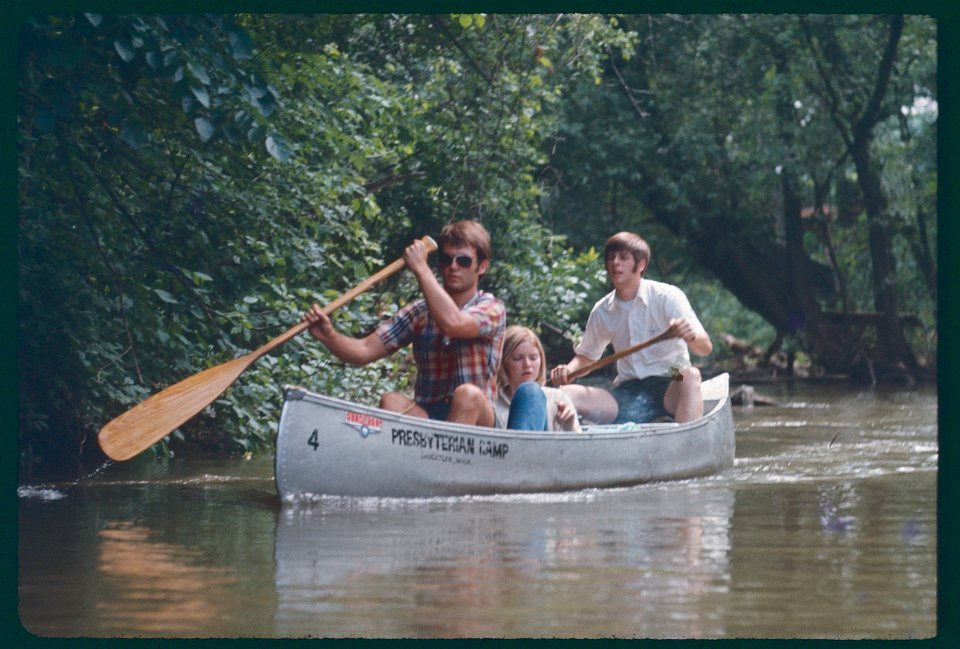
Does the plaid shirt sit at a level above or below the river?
above

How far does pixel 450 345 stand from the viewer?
6387 mm

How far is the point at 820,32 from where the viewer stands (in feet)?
A: 52.2

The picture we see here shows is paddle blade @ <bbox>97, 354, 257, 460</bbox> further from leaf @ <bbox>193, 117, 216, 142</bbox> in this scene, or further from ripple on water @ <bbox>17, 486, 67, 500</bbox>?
leaf @ <bbox>193, 117, 216, 142</bbox>

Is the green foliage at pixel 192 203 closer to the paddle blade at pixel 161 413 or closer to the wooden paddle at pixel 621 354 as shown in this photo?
the paddle blade at pixel 161 413

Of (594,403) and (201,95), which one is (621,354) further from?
(201,95)

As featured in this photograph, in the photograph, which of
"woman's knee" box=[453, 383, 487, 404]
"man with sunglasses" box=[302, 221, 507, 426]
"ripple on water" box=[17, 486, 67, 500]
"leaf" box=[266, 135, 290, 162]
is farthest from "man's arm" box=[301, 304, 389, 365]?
"ripple on water" box=[17, 486, 67, 500]

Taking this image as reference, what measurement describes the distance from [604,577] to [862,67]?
1243 cm

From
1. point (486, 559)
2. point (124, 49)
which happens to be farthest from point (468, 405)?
point (124, 49)

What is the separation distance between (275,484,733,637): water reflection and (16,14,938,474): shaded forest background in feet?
5.42

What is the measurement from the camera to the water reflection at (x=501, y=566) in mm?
3943

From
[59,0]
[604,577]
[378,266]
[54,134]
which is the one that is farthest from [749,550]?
[378,266]

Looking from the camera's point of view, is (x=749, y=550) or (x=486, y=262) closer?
(x=749, y=550)

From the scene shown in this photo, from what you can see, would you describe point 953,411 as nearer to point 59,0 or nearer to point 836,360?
point 59,0

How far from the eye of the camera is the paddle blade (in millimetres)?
6204
